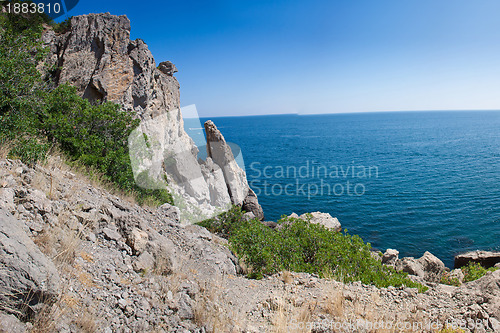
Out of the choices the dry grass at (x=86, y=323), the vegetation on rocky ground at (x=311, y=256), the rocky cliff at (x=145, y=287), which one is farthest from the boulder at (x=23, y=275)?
the vegetation on rocky ground at (x=311, y=256)

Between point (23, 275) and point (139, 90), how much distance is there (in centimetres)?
2002

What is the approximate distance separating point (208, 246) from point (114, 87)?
55.3 ft

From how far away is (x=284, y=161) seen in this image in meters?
60.5

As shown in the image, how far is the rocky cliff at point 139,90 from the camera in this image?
20094mm

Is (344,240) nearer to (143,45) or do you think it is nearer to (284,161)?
(143,45)

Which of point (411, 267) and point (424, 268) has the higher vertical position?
point (411, 267)

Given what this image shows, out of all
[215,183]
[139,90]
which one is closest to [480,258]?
[215,183]

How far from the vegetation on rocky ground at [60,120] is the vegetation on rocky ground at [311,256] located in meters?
6.30

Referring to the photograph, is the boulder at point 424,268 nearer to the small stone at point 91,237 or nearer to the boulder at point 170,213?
the boulder at point 170,213

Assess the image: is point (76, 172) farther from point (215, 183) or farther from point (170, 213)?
point (215, 183)

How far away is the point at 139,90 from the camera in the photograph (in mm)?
21859

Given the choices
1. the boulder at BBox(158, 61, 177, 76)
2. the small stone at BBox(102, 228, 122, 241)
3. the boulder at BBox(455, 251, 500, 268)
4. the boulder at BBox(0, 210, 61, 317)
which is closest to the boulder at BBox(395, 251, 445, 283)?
the boulder at BBox(455, 251, 500, 268)

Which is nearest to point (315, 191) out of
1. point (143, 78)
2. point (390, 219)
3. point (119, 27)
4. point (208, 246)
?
point (390, 219)

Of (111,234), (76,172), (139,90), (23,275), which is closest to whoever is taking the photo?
(23,275)
